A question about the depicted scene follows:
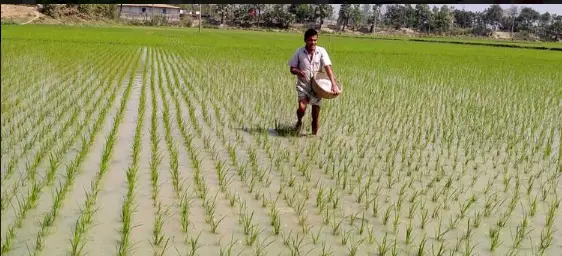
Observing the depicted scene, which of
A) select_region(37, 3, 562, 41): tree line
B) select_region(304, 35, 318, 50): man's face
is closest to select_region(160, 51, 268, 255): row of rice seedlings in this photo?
select_region(304, 35, 318, 50): man's face

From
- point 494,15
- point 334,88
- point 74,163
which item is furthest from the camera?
point 494,15

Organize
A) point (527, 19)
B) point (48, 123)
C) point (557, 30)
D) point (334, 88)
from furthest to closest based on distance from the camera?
point (527, 19), point (557, 30), point (48, 123), point (334, 88)

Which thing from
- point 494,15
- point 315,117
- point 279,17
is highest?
point 494,15

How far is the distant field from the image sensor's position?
2.56m

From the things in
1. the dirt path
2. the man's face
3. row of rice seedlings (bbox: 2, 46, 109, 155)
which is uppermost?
the dirt path

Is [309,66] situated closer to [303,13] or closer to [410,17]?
[303,13]

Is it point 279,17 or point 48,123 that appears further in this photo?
point 279,17

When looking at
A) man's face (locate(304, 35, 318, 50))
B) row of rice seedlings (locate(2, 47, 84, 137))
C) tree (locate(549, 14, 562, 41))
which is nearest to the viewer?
man's face (locate(304, 35, 318, 50))

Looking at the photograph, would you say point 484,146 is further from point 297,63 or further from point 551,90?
point 551,90

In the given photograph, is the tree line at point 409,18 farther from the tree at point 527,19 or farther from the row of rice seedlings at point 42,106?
the row of rice seedlings at point 42,106

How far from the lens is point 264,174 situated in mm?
3682

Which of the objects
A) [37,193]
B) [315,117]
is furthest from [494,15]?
[37,193]

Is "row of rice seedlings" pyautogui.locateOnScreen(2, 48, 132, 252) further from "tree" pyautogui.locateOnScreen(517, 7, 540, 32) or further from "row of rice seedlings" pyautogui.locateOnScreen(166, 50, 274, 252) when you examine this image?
"tree" pyautogui.locateOnScreen(517, 7, 540, 32)

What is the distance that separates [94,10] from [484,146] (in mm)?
42085
